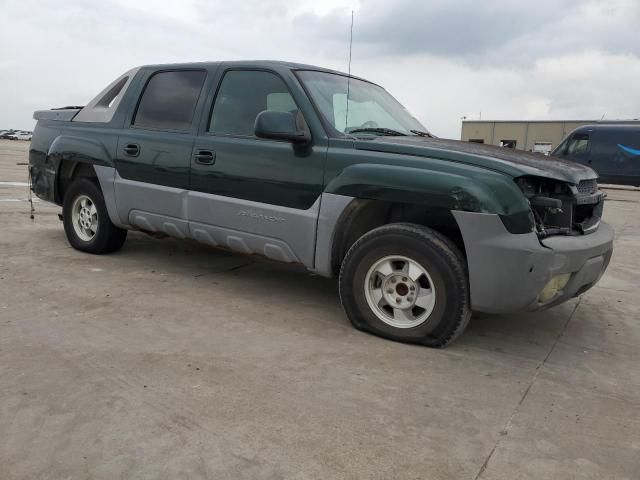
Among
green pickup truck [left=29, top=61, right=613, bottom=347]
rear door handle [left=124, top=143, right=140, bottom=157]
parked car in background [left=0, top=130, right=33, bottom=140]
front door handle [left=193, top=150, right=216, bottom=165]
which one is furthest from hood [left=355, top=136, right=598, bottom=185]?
parked car in background [left=0, top=130, right=33, bottom=140]

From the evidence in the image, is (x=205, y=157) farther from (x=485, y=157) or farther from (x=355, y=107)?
(x=485, y=157)

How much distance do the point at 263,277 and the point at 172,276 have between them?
80 cm

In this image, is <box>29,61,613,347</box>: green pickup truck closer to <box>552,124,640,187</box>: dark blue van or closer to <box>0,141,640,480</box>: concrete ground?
<box>0,141,640,480</box>: concrete ground

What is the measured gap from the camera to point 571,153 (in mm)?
20688

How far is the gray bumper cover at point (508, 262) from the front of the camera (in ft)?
10.3

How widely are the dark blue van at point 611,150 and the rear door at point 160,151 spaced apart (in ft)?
59.8

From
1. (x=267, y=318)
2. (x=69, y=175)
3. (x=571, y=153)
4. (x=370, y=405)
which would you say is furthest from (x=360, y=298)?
(x=571, y=153)

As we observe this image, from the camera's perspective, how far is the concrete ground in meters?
2.25

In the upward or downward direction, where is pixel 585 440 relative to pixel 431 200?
downward

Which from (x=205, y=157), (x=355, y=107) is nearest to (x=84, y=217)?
(x=205, y=157)

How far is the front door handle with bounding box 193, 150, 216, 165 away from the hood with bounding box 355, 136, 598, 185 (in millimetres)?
1236

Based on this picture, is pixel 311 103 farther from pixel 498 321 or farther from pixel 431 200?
pixel 498 321

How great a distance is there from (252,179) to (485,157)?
167 centimetres

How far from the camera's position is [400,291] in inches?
140
